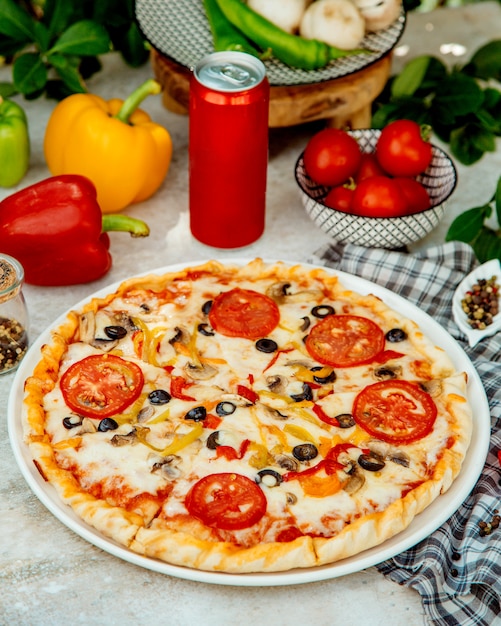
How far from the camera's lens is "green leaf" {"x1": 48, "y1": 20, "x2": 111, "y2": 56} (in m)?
3.33

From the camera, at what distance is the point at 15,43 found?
3465mm

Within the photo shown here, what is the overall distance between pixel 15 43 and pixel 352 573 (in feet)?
8.13

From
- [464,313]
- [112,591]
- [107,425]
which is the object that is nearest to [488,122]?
[464,313]

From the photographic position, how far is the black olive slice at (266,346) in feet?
8.23

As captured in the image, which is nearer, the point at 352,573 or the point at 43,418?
the point at 352,573

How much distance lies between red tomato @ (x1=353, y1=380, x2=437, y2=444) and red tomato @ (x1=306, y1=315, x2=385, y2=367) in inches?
5.3

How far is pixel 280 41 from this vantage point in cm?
316

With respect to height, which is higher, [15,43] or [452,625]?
[15,43]

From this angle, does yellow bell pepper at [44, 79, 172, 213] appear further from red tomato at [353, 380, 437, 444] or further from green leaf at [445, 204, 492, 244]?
red tomato at [353, 380, 437, 444]

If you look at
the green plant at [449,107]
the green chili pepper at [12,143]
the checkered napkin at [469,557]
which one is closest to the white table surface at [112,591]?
the checkered napkin at [469,557]

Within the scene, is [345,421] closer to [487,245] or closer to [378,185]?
[378,185]

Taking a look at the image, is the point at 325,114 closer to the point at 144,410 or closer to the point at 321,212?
the point at 321,212

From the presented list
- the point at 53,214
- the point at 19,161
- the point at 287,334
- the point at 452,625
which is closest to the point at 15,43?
the point at 19,161

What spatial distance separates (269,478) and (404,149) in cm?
142
